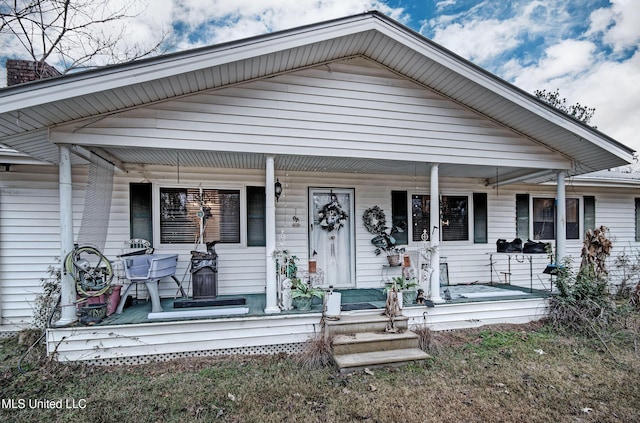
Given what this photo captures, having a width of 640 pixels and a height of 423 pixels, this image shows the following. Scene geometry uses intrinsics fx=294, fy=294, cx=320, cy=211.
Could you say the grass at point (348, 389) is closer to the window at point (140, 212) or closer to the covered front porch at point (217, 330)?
the covered front porch at point (217, 330)

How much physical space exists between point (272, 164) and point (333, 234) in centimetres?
244

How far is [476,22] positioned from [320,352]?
12.4m

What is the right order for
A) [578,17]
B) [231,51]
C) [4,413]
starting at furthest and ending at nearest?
[578,17], [231,51], [4,413]

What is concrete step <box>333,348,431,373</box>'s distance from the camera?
11.8 feet

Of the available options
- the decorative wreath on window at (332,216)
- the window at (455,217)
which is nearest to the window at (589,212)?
the window at (455,217)

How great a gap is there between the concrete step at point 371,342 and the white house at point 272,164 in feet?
1.80

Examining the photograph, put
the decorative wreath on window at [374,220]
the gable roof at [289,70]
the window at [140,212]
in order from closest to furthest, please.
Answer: the gable roof at [289,70], the window at [140,212], the decorative wreath on window at [374,220]

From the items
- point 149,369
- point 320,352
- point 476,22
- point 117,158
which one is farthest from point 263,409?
point 476,22

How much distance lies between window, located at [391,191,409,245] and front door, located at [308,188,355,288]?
0.97 m

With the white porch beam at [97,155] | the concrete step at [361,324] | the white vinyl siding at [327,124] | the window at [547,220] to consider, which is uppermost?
the white vinyl siding at [327,124]

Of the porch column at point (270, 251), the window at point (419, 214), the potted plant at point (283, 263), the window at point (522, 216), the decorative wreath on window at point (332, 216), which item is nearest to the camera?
the porch column at point (270, 251)

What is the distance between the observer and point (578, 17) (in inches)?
396

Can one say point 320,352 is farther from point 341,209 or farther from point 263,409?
point 341,209

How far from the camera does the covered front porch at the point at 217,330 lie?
3756mm
